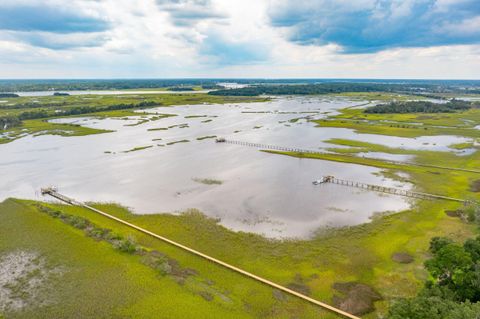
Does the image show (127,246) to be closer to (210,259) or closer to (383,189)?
(210,259)

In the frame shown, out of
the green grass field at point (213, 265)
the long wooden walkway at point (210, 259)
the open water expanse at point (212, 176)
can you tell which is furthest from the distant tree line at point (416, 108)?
the long wooden walkway at point (210, 259)

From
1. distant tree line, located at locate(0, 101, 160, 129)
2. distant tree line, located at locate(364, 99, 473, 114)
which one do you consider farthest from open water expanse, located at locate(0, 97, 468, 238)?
distant tree line, located at locate(364, 99, 473, 114)

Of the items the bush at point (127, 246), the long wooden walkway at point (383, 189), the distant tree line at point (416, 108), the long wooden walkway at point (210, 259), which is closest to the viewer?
the long wooden walkway at point (210, 259)

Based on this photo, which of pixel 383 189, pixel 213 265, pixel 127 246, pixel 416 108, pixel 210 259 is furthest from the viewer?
pixel 416 108

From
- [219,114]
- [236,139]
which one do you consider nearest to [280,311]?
[236,139]

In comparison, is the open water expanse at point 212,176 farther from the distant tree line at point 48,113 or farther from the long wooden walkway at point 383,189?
the distant tree line at point 48,113

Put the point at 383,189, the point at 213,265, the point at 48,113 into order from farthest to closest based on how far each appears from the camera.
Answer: the point at 48,113 < the point at 383,189 < the point at 213,265

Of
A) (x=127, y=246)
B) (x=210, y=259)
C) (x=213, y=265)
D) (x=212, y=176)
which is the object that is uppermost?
(x=212, y=176)

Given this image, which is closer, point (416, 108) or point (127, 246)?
point (127, 246)

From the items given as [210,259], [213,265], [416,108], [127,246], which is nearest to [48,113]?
[127,246]

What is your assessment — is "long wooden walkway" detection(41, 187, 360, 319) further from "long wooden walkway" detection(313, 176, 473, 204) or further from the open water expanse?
"long wooden walkway" detection(313, 176, 473, 204)

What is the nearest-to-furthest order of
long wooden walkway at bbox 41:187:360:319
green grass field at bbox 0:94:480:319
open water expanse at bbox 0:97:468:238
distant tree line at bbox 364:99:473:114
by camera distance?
long wooden walkway at bbox 41:187:360:319 → green grass field at bbox 0:94:480:319 → open water expanse at bbox 0:97:468:238 → distant tree line at bbox 364:99:473:114
